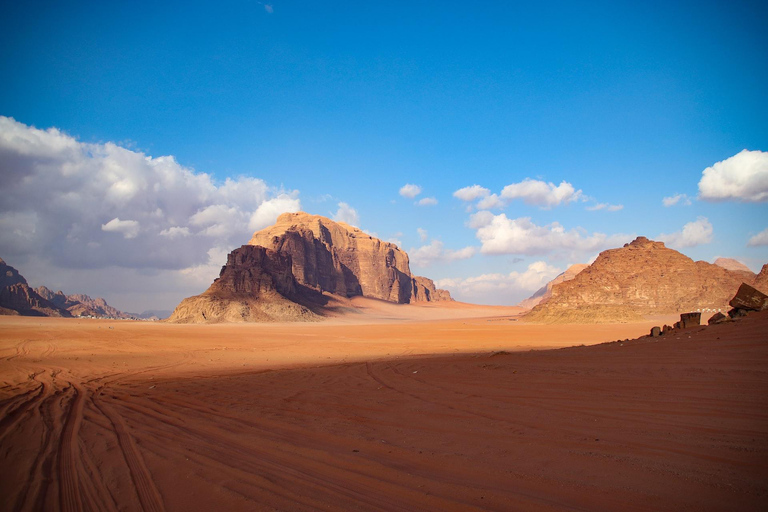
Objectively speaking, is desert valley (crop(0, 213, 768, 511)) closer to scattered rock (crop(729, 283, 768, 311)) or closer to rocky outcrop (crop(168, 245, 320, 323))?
scattered rock (crop(729, 283, 768, 311))

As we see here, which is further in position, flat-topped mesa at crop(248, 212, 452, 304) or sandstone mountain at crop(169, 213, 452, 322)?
flat-topped mesa at crop(248, 212, 452, 304)

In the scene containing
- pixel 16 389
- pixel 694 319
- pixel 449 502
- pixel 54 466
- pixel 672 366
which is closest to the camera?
pixel 449 502

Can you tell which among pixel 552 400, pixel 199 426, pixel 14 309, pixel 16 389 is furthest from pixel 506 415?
pixel 14 309

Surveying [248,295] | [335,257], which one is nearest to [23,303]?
[248,295]

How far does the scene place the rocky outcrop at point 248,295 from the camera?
7638 cm

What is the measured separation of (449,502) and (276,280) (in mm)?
100740

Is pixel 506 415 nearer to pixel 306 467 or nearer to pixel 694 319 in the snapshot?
pixel 306 467

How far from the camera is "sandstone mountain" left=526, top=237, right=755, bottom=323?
68.9 meters

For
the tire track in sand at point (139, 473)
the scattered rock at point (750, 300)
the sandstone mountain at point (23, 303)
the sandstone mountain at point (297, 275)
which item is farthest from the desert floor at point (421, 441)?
the sandstone mountain at point (23, 303)

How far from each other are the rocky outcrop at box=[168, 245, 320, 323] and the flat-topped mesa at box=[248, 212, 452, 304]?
116 feet

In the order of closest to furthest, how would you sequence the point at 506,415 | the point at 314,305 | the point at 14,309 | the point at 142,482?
the point at 142,482 → the point at 506,415 → the point at 14,309 → the point at 314,305

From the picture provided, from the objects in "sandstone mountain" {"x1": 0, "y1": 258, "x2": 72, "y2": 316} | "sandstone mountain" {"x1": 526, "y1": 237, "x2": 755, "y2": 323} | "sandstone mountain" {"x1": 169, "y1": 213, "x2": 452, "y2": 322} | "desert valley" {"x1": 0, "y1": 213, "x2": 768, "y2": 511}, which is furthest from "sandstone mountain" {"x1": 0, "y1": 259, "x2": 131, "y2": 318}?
"sandstone mountain" {"x1": 526, "y1": 237, "x2": 755, "y2": 323}

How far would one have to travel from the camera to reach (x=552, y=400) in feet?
23.4

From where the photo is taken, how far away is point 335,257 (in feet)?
Result: 559
